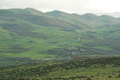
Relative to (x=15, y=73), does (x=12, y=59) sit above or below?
below

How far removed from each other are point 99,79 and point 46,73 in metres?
30.1

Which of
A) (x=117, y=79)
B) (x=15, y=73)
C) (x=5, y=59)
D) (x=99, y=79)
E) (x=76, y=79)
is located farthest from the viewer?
(x=5, y=59)

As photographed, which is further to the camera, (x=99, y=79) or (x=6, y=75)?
(x=6, y=75)

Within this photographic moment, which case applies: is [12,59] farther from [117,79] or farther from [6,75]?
[117,79]

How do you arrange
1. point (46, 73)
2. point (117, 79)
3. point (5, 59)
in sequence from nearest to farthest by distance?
point (117, 79), point (46, 73), point (5, 59)

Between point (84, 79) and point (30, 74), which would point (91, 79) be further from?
point (30, 74)

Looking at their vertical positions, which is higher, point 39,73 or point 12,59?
point 39,73

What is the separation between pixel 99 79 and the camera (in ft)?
122

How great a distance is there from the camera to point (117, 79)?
34500 millimetres

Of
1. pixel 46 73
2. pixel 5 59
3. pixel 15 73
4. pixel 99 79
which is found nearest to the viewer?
pixel 99 79

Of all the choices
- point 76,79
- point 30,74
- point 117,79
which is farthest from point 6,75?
point 117,79

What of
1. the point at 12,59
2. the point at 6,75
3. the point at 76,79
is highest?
the point at 76,79

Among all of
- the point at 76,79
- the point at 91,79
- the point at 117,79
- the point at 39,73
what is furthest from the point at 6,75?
the point at 117,79

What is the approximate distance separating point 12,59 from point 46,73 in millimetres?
150265
